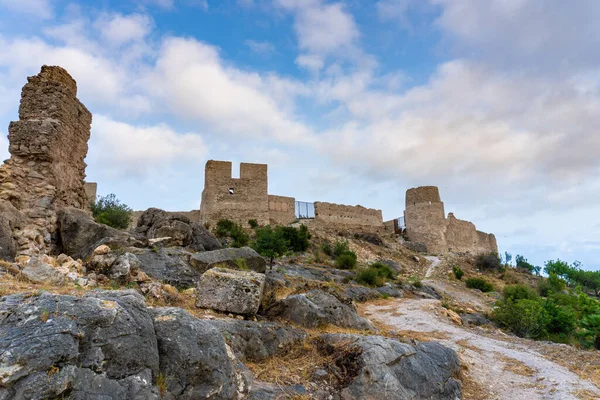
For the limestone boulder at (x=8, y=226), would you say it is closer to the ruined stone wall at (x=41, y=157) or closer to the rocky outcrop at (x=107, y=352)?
the ruined stone wall at (x=41, y=157)

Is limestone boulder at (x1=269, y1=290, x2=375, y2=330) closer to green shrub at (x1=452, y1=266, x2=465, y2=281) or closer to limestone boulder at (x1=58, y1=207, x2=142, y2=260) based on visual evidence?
limestone boulder at (x1=58, y1=207, x2=142, y2=260)

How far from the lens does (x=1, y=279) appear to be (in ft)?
15.1

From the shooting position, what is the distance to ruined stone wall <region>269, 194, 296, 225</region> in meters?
29.6

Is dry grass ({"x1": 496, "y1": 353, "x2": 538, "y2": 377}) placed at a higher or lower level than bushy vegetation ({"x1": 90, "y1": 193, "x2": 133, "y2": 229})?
lower

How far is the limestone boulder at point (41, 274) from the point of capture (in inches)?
197

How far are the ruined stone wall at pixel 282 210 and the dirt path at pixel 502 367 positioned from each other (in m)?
19.7

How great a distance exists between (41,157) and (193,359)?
24.2 ft

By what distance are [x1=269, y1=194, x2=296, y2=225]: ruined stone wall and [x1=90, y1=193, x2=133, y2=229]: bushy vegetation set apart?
10.2 metres

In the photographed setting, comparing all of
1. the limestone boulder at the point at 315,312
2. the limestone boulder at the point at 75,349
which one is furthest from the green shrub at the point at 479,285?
the limestone boulder at the point at 75,349

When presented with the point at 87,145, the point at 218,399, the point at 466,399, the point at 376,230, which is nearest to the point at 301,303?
the point at 466,399

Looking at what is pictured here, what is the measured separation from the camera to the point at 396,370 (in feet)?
15.1

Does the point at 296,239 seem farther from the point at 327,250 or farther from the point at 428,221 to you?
the point at 428,221

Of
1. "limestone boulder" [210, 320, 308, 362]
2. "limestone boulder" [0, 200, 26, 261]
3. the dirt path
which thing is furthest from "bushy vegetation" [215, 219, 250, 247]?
"limestone boulder" [210, 320, 308, 362]

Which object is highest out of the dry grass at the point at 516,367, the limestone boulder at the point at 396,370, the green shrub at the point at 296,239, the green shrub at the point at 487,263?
the green shrub at the point at 296,239
